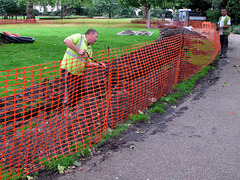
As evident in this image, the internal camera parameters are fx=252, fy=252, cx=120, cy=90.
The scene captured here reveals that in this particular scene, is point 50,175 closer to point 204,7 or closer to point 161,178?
point 161,178

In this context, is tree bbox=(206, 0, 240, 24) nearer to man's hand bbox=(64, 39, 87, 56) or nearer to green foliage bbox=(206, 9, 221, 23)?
green foliage bbox=(206, 9, 221, 23)

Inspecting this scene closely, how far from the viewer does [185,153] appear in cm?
380

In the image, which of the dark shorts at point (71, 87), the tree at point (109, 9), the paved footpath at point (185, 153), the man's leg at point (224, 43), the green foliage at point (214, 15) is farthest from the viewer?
the tree at point (109, 9)

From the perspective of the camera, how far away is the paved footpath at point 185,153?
3.29 meters

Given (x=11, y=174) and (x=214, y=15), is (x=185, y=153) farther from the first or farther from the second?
(x=214, y=15)

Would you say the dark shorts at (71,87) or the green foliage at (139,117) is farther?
the green foliage at (139,117)

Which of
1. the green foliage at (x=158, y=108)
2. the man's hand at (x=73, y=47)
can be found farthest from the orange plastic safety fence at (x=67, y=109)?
the man's hand at (x=73, y=47)

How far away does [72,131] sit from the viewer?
418 centimetres

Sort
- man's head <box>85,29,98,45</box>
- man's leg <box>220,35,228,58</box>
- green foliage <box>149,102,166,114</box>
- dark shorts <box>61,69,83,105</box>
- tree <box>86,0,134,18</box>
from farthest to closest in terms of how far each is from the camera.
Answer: tree <box>86,0,134,18</box>, man's leg <box>220,35,228,58</box>, green foliage <box>149,102,166,114</box>, man's head <box>85,29,98,45</box>, dark shorts <box>61,69,83,105</box>

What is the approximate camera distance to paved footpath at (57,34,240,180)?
3.29 metres

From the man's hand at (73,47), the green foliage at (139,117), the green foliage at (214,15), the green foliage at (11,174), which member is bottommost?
the green foliage at (11,174)

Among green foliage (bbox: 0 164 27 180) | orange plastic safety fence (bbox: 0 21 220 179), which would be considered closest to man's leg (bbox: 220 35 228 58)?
orange plastic safety fence (bbox: 0 21 220 179)

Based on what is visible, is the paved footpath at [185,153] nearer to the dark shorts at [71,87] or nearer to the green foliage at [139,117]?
the green foliage at [139,117]

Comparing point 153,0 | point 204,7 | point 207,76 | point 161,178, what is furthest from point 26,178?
point 204,7
